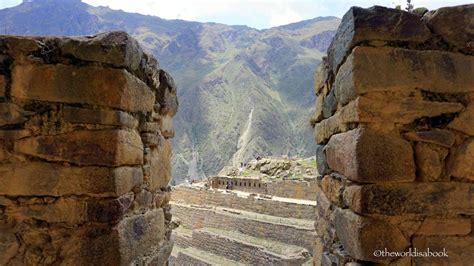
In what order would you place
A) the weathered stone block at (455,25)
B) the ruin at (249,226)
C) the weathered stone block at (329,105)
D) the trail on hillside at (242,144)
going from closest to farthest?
the weathered stone block at (455,25) → the weathered stone block at (329,105) → the ruin at (249,226) → the trail on hillside at (242,144)

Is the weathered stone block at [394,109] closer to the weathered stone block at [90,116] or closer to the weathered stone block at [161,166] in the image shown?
the weathered stone block at [90,116]

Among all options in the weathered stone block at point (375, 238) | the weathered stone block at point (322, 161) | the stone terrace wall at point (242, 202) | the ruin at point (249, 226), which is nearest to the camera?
the weathered stone block at point (375, 238)

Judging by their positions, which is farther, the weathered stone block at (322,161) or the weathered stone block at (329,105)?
the weathered stone block at (322,161)

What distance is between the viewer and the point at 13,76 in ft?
8.14

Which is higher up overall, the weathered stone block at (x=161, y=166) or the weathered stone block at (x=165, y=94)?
the weathered stone block at (x=165, y=94)

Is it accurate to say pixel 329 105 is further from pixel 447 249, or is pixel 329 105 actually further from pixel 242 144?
pixel 242 144

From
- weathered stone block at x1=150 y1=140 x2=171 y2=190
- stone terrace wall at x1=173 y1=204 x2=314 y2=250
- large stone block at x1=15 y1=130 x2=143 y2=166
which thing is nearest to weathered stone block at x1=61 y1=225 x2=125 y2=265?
large stone block at x1=15 y1=130 x2=143 y2=166

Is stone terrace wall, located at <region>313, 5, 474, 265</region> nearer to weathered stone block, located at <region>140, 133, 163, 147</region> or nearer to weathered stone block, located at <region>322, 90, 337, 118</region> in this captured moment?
weathered stone block, located at <region>322, 90, 337, 118</region>

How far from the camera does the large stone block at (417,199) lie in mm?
2172

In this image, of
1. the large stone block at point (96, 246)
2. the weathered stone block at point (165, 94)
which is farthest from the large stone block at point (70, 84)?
the weathered stone block at point (165, 94)

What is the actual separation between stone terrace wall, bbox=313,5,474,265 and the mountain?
4606 cm

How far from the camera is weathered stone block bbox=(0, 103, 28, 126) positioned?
245cm

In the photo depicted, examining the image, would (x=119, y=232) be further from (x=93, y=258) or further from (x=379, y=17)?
(x=379, y=17)

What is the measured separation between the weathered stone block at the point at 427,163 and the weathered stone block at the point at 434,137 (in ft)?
0.13
